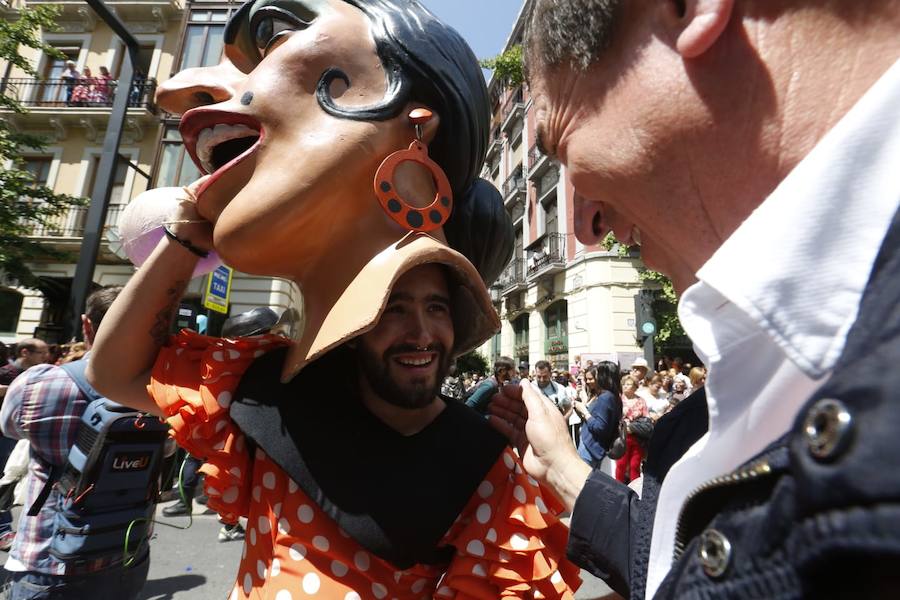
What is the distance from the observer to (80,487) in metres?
1.91

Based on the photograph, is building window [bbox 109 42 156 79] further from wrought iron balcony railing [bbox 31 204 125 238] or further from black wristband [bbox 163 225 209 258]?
black wristband [bbox 163 225 209 258]

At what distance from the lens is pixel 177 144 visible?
11.9 metres

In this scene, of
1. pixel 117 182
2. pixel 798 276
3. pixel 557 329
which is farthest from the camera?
pixel 557 329

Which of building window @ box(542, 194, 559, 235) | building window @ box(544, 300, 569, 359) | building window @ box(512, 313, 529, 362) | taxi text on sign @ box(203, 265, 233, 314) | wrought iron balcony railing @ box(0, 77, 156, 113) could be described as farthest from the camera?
building window @ box(512, 313, 529, 362)

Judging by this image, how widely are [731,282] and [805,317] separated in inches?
2.9

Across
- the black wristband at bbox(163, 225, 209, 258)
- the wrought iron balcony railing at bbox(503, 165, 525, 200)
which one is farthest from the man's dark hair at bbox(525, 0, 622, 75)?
the wrought iron balcony railing at bbox(503, 165, 525, 200)

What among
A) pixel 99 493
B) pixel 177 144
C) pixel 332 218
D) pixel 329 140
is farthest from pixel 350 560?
pixel 177 144

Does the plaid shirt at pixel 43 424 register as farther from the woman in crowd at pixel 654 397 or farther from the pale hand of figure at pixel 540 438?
the woman in crowd at pixel 654 397

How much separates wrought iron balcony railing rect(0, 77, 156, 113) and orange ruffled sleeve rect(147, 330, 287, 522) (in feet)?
46.5

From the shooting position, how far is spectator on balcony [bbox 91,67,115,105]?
515 inches

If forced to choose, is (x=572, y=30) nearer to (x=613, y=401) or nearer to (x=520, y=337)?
(x=613, y=401)

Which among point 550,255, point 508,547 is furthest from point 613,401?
point 550,255

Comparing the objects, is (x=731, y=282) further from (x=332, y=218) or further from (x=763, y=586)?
(x=332, y=218)

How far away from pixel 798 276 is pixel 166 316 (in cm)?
143
